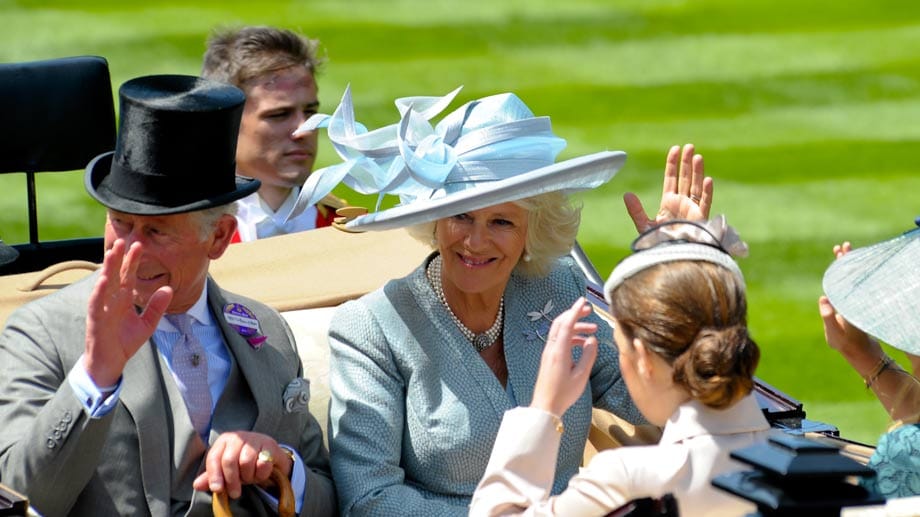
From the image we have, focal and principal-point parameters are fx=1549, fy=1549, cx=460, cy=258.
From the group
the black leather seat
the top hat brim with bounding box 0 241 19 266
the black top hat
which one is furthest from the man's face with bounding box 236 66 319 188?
the black top hat

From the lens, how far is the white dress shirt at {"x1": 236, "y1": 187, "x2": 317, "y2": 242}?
4.79m

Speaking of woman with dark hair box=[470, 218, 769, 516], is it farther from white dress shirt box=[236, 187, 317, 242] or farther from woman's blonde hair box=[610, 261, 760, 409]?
white dress shirt box=[236, 187, 317, 242]

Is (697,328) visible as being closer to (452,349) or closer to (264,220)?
(452,349)

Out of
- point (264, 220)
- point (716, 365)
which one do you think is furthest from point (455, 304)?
point (264, 220)

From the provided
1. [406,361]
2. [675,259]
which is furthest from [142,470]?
[675,259]

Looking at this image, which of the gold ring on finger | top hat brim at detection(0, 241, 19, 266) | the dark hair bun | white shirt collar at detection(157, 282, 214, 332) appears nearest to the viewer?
the dark hair bun

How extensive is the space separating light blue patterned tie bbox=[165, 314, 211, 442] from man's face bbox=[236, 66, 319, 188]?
1.76m

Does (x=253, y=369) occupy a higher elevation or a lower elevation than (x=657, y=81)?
higher

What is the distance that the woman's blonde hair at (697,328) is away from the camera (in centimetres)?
244

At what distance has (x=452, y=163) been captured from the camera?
338cm

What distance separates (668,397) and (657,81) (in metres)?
6.18

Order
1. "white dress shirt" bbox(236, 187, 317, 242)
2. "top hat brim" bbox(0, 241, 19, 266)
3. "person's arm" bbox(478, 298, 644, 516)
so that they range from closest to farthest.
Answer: "person's arm" bbox(478, 298, 644, 516) < "top hat brim" bbox(0, 241, 19, 266) < "white dress shirt" bbox(236, 187, 317, 242)

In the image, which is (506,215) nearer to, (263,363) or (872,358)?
(263,363)

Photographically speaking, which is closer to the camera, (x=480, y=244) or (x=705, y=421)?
(x=705, y=421)
